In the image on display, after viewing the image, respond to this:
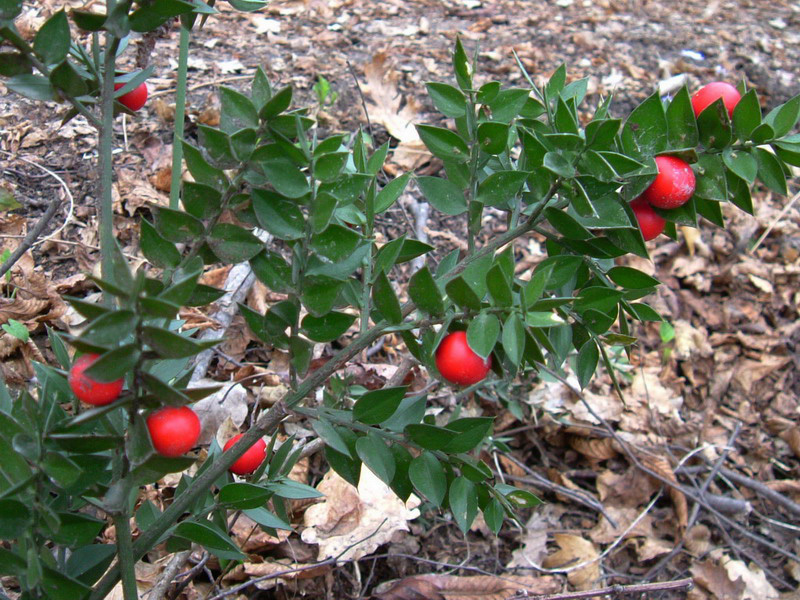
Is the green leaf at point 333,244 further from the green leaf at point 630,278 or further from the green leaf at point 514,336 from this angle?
the green leaf at point 630,278

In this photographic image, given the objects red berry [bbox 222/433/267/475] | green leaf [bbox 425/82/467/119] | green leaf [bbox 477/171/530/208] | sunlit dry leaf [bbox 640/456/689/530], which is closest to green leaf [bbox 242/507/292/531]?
red berry [bbox 222/433/267/475]

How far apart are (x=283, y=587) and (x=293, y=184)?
1186 millimetres

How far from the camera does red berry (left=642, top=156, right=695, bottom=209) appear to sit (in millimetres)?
1006

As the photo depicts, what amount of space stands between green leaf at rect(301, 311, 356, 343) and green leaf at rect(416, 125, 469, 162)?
31 cm

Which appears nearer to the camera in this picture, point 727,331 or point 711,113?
point 711,113

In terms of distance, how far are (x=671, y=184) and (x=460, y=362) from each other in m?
0.41

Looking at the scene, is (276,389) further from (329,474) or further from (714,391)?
(714,391)

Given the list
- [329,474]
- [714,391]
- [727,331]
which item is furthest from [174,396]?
[727,331]

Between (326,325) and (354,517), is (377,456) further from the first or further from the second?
(354,517)

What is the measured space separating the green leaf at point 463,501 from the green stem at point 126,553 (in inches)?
19.7

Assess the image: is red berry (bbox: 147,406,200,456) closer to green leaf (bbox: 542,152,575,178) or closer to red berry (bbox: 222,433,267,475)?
red berry (bbox: 222,433,267,475)

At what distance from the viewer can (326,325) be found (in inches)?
42.2

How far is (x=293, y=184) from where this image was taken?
94 cm

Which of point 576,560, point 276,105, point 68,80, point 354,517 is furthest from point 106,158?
point 576,560
